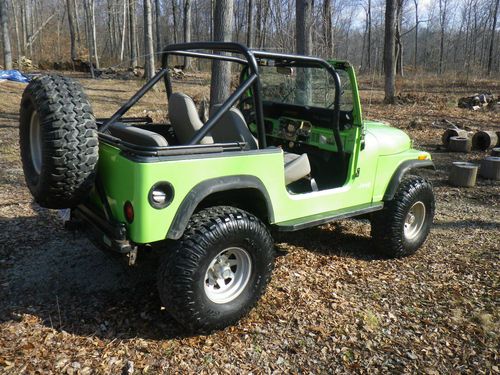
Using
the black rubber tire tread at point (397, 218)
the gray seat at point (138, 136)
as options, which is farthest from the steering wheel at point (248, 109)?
the black rubber tire tread at point (397, 218)

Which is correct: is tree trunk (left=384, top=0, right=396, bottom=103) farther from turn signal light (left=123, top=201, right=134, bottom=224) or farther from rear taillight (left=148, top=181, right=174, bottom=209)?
turn signal light (left=123, top=201, right=134, bottom=224)

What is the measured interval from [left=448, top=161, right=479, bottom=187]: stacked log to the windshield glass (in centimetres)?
329

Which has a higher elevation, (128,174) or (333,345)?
(128,174)

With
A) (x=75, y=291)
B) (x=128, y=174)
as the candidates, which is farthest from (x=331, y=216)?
(x=75, y=291)

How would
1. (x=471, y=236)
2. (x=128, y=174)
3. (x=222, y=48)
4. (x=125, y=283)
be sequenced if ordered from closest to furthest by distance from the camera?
(x=128, y=174) → (x=222, y=48) → (x=125, y=283) → (x=471, y=236)

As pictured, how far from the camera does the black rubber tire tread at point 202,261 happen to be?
2707mm

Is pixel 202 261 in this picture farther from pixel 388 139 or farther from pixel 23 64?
pixel 23 64

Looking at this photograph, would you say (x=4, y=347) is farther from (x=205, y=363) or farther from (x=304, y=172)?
(x=304, y=172)

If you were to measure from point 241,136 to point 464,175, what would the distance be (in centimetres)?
460

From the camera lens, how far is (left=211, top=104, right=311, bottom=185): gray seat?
346 centimetres

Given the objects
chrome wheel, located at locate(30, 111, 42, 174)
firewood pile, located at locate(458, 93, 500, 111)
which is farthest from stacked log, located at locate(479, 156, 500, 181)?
firewood pile, located at locate(458, 93, 500, 111)

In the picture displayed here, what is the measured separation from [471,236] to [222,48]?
136 inches

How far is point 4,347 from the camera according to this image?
2703mm

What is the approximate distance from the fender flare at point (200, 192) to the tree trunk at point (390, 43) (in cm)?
1392
